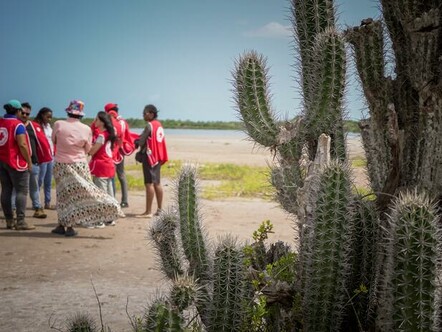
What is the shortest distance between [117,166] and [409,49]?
909cm

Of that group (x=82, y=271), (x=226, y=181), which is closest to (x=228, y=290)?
(x=82, y=271)

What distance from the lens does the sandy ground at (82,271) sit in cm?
527

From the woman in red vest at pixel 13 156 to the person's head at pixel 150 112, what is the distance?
2.54 m

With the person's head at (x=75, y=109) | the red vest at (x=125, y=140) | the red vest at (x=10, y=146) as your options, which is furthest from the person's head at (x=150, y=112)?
the red vest at (x=10, y=146)

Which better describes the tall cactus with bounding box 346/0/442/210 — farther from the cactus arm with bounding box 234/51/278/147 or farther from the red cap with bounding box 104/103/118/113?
the red cap with bounding box 104/103/118/113

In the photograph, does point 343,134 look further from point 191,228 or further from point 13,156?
point 13,156

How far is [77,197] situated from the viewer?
8.98m

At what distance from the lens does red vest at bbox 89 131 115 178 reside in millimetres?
10102

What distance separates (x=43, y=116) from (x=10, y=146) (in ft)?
10.2

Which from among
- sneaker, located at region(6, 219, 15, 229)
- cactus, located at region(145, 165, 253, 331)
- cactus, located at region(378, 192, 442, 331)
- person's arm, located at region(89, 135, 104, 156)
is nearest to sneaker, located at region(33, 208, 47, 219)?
sneaker, located at region(6, 219, 15, 229)

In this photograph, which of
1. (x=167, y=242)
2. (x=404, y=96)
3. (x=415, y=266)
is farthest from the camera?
(x=167, y=242)

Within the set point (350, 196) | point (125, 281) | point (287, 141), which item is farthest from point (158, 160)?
point (350, 196)

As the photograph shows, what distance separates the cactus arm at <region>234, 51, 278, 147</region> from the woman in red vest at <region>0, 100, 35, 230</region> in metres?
6.14

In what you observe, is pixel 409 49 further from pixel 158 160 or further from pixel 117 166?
pixel 117 166
